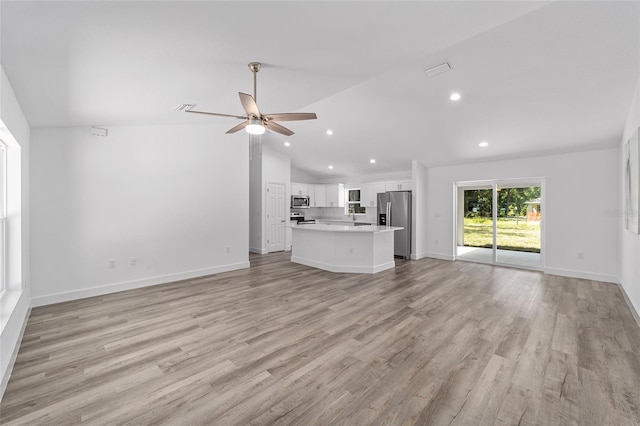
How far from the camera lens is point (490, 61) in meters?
3.24

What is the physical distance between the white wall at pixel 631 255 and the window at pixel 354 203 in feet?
19.6

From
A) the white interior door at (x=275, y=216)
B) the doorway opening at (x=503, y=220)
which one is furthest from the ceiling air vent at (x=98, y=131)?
the doorway opening at (x=503, y=220)

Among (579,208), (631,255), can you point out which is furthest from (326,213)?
(631,255)

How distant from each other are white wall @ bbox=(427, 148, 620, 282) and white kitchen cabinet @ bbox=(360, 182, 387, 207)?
3101 mm

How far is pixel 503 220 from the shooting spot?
6395mm

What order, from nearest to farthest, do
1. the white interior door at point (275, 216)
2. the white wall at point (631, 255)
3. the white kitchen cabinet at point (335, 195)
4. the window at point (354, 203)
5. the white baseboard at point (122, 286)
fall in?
the white wall at point (631, 255)
the white baseboard at point (122, 286)
the white interior door at point (275, 216)
the window at point (354, 203)
the white kitchen cabinet at point (335, 195)

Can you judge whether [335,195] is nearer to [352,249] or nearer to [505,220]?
[352,249]

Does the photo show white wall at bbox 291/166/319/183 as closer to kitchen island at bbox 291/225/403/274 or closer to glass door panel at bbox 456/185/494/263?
kitchen island at bbox 291/225/403/274

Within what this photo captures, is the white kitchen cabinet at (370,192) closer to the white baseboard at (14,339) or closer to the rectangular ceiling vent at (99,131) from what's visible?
the rectangular ceiling vent at (99,131)

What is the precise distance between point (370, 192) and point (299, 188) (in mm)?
2425

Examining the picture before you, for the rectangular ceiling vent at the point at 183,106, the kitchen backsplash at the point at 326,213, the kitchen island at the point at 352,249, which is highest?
the rectangular ceiling vent at the point at 183,106

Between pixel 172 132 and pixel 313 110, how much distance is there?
2.61 metres

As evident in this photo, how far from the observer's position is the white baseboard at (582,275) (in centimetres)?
495

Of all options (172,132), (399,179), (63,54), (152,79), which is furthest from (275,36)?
(399,179)
